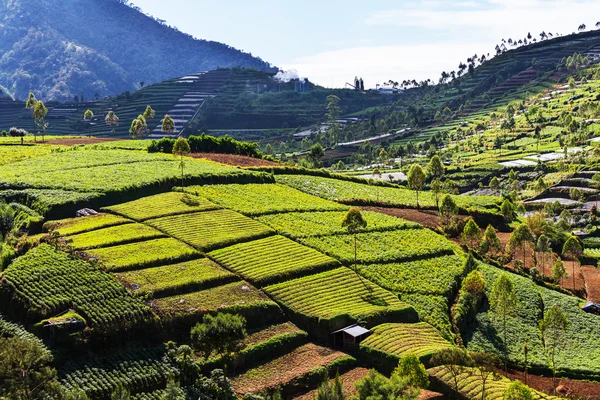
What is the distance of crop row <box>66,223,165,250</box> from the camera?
68.0 metres

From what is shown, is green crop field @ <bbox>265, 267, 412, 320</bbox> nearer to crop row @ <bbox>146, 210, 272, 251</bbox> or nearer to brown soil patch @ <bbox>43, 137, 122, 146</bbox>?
crop row @ <bbox>146, 210, 272, 251</bbox>

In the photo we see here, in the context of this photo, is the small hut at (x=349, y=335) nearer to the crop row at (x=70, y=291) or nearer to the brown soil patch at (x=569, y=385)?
the brown soil patch at (x=569, y=385)

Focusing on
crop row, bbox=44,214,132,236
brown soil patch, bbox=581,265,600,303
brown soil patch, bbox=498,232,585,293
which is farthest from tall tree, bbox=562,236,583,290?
crop row, bbox=44,214,132,236

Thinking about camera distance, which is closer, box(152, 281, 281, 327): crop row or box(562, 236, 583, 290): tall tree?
box(152, 281, 281, 327): crop row

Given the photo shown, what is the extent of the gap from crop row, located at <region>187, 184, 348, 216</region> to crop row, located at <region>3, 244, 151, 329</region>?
1060 inches

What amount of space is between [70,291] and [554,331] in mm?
42864

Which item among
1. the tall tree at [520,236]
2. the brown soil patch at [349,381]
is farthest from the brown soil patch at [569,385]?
the tall tree at [520,236]

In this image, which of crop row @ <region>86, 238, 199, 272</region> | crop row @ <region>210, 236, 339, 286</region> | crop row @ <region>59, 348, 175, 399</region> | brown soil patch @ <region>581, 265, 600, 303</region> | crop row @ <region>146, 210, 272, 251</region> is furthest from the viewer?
brown soil patch @ <region>581, 265, 600, 303</region>

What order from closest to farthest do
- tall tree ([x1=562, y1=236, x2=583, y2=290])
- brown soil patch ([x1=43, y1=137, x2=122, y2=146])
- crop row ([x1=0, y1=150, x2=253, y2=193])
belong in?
tall tree ([x1=562, y1=236, x2=583, y2=290]), crop row ([x1=0, y1=150, x2=253, y2=193]), brown soil patch ([x1=43, y1=137, x2=122, y2=146])

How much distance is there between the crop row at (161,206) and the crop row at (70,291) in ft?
54.5

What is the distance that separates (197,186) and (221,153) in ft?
103

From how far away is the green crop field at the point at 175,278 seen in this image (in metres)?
59.8

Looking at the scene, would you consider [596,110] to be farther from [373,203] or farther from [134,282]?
[134,282]

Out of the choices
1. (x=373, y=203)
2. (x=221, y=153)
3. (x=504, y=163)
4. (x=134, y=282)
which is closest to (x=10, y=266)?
(x=134, y=282)
